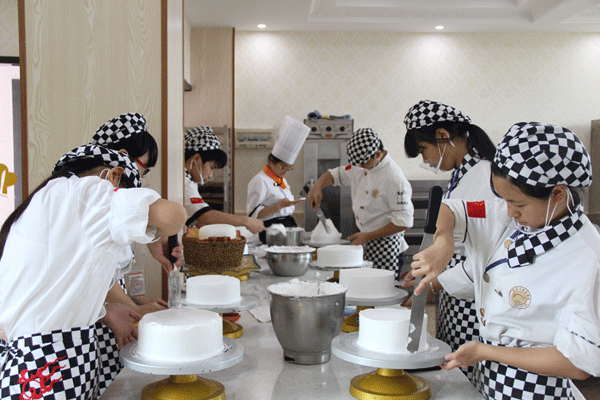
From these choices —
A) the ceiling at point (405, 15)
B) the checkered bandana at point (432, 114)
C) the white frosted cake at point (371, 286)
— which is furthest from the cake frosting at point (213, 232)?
the ceiling at point (405, 15)

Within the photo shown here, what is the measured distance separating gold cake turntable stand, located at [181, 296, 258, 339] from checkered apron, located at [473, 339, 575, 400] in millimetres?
664

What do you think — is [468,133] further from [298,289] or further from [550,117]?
[550,117]

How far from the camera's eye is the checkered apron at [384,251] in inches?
143

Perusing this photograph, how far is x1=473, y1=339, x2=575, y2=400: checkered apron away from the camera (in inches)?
46.9

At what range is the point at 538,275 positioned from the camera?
1.20 meters

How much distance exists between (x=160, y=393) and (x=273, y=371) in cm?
33

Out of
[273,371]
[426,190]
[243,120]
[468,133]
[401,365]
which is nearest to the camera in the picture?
[401,365]

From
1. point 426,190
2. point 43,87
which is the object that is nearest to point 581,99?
point 426,190

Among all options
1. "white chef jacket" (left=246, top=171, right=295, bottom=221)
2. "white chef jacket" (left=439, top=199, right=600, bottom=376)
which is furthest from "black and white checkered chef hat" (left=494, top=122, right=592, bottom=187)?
"white chef jacket" (left=246, top=171, right=295, bottom=221)

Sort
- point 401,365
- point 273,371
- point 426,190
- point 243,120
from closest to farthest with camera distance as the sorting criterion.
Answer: point 401,365
point 273,371
point 426,190
point 243,120

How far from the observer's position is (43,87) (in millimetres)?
2182

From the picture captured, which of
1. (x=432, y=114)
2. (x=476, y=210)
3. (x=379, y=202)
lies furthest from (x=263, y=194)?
(x=476, y=210)

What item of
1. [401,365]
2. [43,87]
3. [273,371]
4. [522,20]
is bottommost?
[273,371]

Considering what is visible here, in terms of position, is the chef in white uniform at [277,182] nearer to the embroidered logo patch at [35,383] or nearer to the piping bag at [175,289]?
the piping bag at [175,289]
